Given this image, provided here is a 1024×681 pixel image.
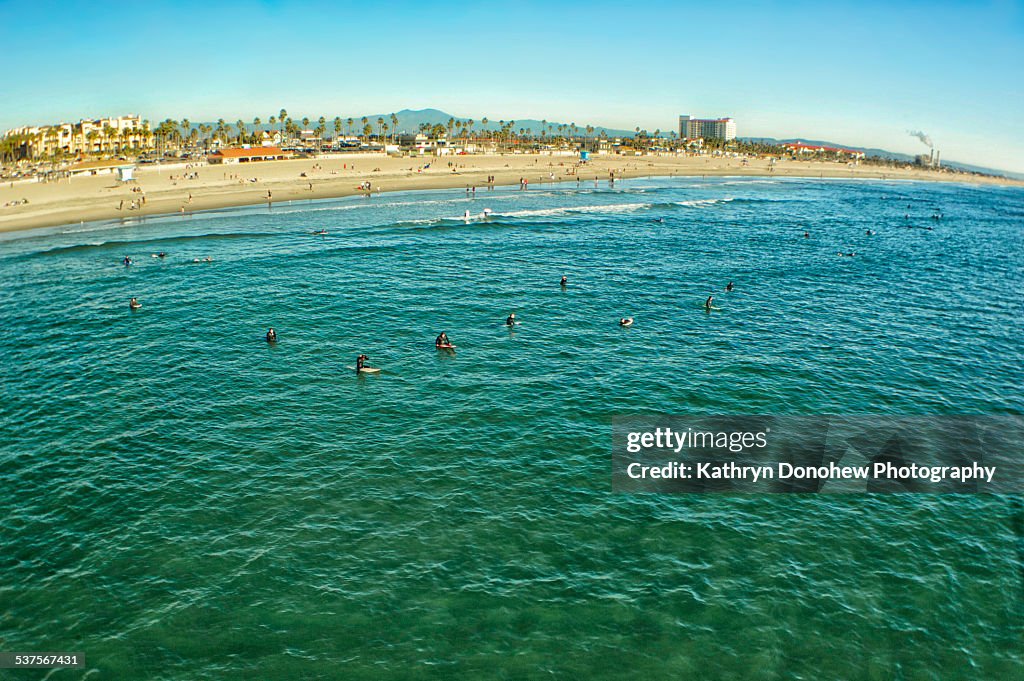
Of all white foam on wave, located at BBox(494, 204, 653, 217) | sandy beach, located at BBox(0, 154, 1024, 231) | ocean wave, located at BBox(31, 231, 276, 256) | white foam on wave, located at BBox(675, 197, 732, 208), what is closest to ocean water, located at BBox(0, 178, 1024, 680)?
ocean wave, located at BBox(31, 231, 276, 256)

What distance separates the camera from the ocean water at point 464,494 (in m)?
21.5

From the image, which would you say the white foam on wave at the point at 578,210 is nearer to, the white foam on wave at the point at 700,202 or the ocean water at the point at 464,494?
the white foam on wave at the point at 700,202

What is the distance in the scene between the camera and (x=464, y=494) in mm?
29859

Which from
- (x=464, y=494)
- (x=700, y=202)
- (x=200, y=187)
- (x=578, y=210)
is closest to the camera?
(x=464, y=494)

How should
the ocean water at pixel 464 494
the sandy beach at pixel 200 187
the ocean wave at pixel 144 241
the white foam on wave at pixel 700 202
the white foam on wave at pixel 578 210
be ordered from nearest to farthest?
the ocean water at pixel 464 494
the ocean wave at pixel 144 241
the sandy beach at pixel 200 187
the white foam on wave at pixel 578 210
the white foam on wave at pixel 700 202

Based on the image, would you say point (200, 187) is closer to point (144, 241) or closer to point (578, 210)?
point (144, 241)

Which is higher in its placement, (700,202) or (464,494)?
(700,202)

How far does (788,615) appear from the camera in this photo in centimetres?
2281

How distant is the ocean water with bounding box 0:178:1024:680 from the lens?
21547 millimetres

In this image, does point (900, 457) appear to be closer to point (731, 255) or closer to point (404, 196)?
point (731, 255)

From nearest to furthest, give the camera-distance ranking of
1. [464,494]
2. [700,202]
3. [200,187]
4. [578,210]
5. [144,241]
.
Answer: [464,494] → [144,241] → [578,210] → [200,187] → [700,202]

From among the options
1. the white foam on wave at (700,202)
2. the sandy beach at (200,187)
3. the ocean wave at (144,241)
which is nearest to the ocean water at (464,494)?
the ocean wave at (144,241)

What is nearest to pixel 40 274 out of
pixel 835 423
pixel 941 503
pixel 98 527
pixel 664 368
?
pixel 98 527

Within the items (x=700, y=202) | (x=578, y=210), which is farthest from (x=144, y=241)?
(x=700, y=202)
